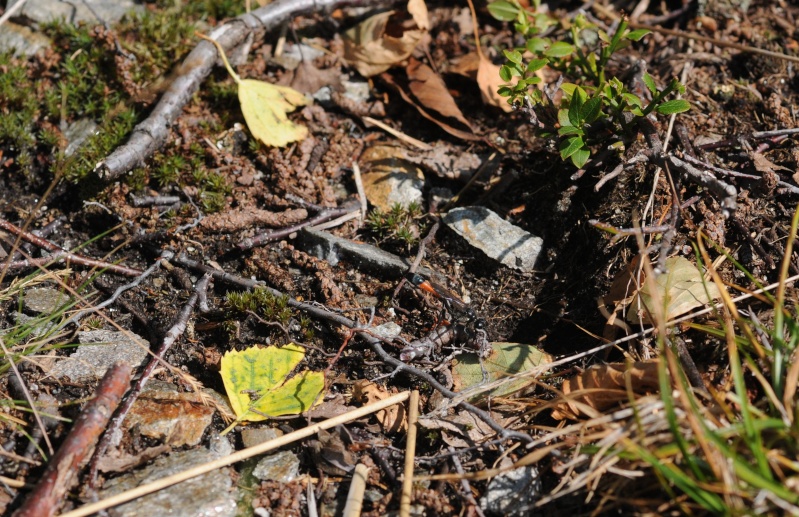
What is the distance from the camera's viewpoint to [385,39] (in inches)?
168

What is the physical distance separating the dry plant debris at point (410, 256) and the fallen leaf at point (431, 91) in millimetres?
15

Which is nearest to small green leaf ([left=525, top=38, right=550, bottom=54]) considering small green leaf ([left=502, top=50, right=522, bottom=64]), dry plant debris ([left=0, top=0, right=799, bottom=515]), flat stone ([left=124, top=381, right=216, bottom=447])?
dry plant debris ([left=0, top=0, right=799, bottom=515])

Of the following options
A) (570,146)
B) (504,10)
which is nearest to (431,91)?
(504,10)

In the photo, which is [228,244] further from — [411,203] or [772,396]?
[772,396]

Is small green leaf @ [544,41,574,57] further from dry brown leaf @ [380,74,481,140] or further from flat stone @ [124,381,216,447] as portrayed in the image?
flat stone @ [124,381,216,447]

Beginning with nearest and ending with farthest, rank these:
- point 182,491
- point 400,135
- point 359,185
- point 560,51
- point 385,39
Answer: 1. point 182,491
2. point 560,51
3. point 359,185
4. point 400,135
5. point 385,39

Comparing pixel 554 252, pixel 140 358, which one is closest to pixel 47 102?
pixel 140 358

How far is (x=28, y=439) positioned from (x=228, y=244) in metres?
1.34

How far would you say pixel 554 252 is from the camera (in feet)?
11.6

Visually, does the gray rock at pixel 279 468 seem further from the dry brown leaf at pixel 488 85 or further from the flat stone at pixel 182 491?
the dry brown leaf at pixel 488 85

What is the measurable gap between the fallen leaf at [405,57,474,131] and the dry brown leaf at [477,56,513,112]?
0.62 feet

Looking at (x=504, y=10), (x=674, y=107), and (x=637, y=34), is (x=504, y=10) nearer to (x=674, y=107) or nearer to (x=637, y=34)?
(x=637, y=34)

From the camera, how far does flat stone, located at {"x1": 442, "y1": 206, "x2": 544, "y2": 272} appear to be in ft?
11.6

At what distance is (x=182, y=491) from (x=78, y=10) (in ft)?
11.4
